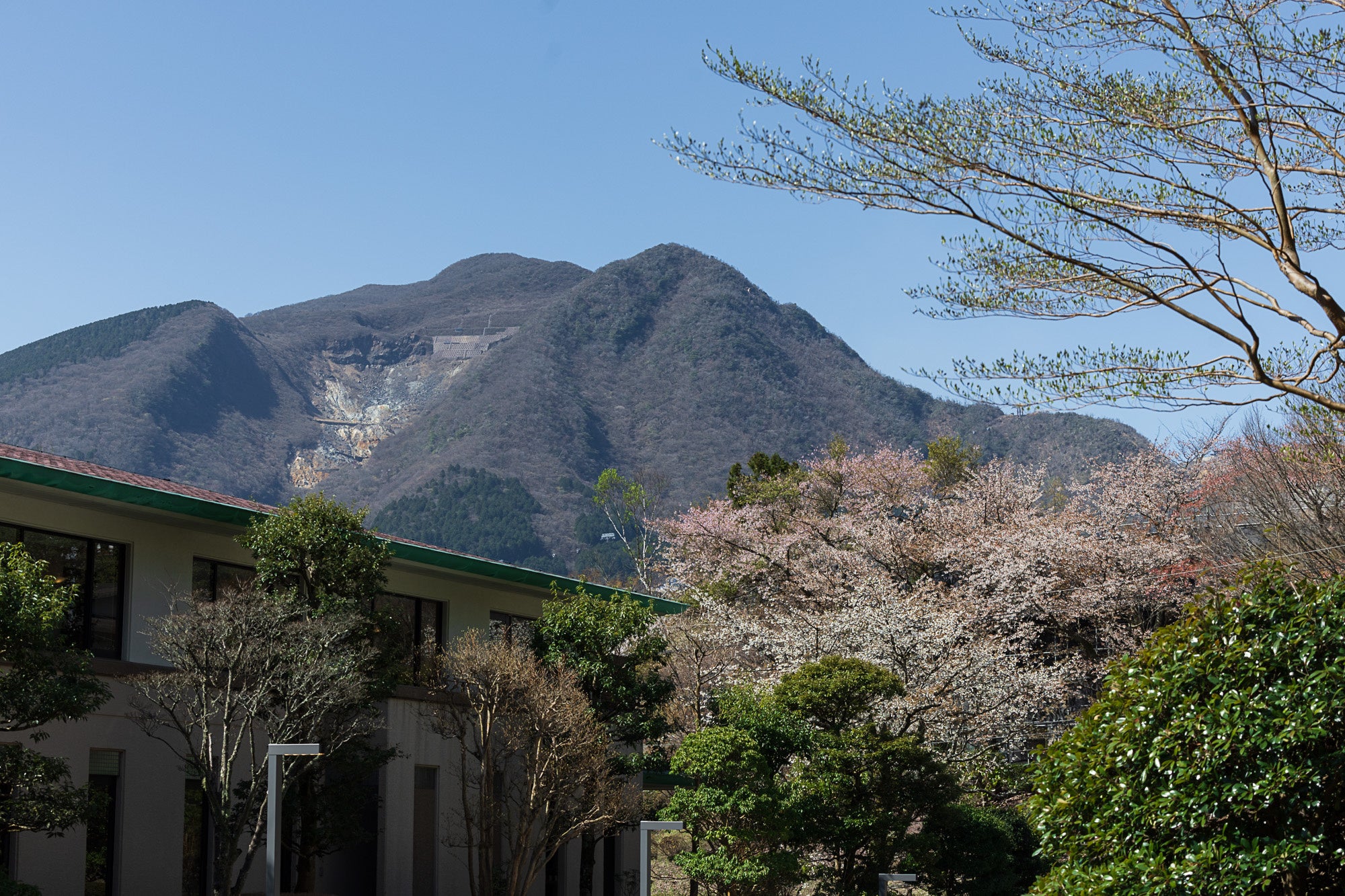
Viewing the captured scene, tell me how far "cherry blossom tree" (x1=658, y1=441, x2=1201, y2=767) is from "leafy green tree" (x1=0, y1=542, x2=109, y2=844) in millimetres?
13054

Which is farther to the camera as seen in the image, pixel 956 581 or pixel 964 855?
pixel 956 581

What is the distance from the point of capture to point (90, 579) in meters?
15.4

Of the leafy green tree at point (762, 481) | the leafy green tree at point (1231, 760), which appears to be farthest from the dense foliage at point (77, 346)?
the leafy green tree at point (1231, 760)

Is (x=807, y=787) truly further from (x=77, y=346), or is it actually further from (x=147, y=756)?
(x=77, y=346)

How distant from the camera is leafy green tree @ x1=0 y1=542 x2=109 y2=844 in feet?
37.3

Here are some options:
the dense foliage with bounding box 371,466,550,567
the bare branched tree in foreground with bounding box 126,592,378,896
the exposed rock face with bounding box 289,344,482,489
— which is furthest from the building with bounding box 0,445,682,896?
the exposed rock face with bounding box 289,344,482,489

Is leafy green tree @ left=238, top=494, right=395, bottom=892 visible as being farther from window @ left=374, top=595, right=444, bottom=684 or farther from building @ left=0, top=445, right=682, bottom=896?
window @ left=374, top=595, right=444, bottom=684

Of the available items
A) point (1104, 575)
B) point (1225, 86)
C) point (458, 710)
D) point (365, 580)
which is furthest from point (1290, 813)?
point (1104, 575)

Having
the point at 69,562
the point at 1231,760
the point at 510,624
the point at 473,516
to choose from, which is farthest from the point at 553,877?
the point at 473,516

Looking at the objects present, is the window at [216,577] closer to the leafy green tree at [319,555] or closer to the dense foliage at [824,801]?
the leafy green tree at [319,555]

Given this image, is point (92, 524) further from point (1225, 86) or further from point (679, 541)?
point (679, 541)

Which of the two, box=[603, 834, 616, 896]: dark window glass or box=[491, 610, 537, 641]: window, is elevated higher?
box=[491, 610, 537, 641]: window

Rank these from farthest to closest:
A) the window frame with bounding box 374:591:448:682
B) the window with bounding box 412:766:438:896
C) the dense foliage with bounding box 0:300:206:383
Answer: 1. the dense foliage with bounding box 0:300:206:383
2. the window frame with bounding box 374:591:448:682
3. the window with bounding box 412:766:438:896

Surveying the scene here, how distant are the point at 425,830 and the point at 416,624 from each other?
3411 millimetres
